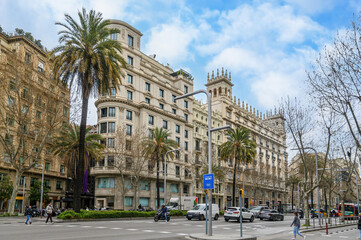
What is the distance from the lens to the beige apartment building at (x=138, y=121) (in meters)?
56.8

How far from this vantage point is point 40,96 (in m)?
35.5

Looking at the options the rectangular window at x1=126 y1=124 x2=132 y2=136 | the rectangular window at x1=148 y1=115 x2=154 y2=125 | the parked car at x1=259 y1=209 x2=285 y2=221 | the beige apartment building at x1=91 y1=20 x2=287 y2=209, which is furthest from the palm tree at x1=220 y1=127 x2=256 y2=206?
the rectangular window at x1=126 y1=124 x2=132 y2=136

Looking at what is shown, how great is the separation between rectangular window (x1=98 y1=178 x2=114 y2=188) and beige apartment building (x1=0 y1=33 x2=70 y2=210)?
8761 mm

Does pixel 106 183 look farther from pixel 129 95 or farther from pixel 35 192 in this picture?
pixel 129 95

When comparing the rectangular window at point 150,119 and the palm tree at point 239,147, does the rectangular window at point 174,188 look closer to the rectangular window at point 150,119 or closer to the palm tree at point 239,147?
the rectangular window at point 150,119

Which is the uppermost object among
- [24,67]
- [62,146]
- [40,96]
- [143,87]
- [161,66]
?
[161,66]

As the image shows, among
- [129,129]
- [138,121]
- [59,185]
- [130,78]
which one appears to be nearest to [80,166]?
[129,129]

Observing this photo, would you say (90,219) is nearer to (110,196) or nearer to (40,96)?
(40,96)

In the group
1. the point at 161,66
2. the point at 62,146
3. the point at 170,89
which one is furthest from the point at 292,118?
the point at 161,66

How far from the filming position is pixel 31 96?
3444 centimetres

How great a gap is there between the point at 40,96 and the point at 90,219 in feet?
45.0

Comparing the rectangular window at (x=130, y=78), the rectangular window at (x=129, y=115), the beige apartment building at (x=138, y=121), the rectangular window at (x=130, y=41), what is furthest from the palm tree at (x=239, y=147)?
the rectangular window at (x=130, y=41)

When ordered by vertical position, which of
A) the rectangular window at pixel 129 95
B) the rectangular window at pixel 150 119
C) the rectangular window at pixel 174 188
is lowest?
the rectangular window at pixel 174 188

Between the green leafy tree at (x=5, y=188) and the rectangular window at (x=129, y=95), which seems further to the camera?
the rectangular window at (x=129, y=95)
